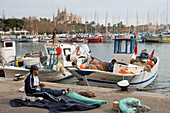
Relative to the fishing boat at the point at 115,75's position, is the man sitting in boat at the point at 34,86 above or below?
above

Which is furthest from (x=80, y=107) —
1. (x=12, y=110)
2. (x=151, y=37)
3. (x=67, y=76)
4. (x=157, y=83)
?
(x=151, y=37)

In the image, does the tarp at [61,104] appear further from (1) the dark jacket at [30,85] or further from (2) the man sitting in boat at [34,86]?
(1) the dark jacket at [30,85]

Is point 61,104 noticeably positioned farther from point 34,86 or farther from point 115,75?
point 115,75

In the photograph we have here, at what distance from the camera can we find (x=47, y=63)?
17234mm

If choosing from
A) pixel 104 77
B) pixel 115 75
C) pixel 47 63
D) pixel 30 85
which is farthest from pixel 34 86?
pixel 47 63

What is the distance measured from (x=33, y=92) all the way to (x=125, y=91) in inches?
153

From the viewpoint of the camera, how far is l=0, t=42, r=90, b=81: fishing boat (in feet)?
50.8

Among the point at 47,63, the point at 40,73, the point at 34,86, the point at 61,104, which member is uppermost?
the point at 34,86

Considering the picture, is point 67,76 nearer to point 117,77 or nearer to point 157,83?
point 117,77

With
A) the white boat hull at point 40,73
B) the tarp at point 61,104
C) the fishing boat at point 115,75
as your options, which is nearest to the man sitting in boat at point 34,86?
the tarp at point 61,104

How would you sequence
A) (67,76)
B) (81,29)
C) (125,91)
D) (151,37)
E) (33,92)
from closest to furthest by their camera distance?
(33,92) → (125,91) → (67,76) → (151,37) → (81,29)

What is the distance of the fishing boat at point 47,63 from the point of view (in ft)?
50.8

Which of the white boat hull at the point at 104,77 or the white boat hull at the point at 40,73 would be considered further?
the white boat hull at the point at 40,73

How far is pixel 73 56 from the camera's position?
1789cm
